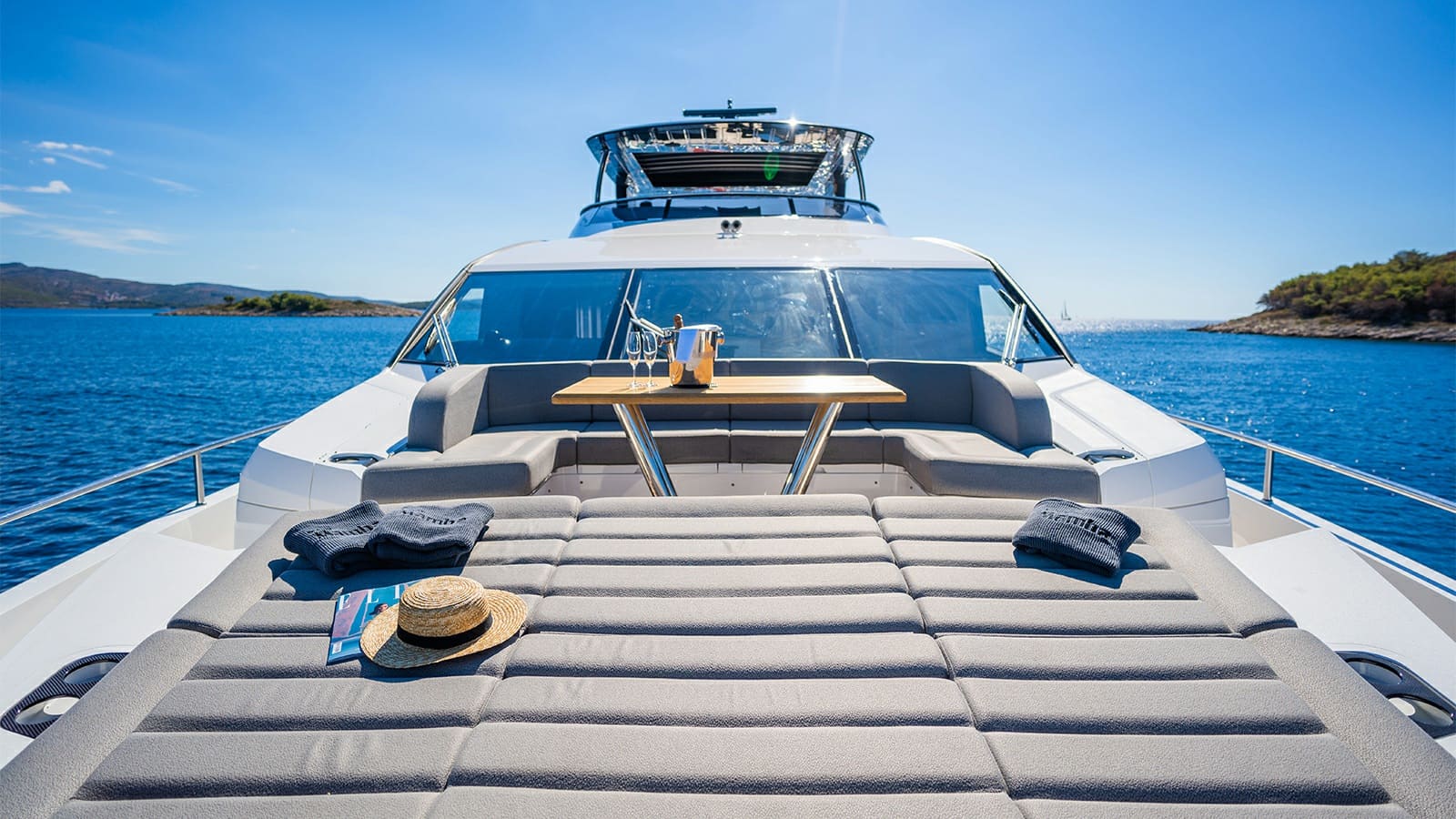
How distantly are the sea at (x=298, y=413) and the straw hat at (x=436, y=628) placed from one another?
814 cm

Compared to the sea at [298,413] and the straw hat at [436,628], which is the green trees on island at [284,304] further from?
the straw hat at [436,628]

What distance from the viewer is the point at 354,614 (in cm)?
151

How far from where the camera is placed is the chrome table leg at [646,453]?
3.15 metres

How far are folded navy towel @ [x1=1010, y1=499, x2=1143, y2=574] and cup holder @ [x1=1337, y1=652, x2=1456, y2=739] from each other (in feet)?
1.83

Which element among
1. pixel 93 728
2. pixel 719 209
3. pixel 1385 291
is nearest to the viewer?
pixel 93 728

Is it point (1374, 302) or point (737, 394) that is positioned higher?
point (1374, 302)

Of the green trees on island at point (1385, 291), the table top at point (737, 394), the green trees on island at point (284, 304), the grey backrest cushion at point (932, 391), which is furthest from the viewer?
the green trees on island at point (284, 304)

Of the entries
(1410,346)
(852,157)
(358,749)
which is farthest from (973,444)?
(1410,346)

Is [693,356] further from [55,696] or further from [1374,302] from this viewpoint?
[1374,302]

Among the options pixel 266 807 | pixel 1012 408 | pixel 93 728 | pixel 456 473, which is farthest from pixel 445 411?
pixel 1012 408

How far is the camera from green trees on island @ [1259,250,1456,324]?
51.8 metres

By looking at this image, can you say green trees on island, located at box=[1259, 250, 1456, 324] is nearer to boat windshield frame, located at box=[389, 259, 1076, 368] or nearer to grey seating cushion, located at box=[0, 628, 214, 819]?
boat windshield frame, located at box=[389, 259, 1076, 368]

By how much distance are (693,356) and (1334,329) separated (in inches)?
3028

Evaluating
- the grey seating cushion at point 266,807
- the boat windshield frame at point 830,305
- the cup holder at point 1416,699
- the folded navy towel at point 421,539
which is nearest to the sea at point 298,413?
the boat windshield frame at point 830,305
